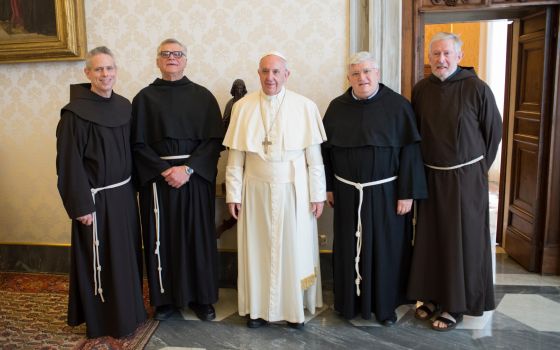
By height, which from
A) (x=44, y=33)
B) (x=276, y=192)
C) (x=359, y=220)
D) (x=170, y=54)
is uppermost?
(x=44, y=33)

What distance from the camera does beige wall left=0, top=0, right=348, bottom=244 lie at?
3992mm

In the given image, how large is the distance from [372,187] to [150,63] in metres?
2.23

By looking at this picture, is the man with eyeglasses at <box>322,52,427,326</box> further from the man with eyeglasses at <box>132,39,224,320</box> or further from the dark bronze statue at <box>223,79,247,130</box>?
the man with eyeglasses at <box>132,39,224,320</box>

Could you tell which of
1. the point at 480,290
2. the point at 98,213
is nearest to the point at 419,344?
the point at 480,290

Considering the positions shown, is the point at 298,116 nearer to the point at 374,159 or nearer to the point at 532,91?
the point at 374,159

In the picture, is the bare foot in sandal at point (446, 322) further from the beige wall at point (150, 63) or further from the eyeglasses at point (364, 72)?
the beige wall at point (150, 63)

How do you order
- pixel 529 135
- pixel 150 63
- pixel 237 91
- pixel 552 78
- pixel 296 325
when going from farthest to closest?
pixel 529 135, pixel 150 63, pixel 552 78, pixel 237 91, pixel 296 325

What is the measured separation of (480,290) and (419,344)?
0.54 m

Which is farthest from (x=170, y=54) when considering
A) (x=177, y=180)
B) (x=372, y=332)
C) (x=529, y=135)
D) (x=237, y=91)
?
(x=529, y=135)

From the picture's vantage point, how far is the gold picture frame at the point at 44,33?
163 inches

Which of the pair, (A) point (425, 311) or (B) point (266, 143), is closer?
(B) point (266, 143)

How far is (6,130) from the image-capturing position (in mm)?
4539

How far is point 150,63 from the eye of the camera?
13.8 feet

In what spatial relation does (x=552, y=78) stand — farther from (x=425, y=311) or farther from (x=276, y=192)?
(x=276, y=192)
